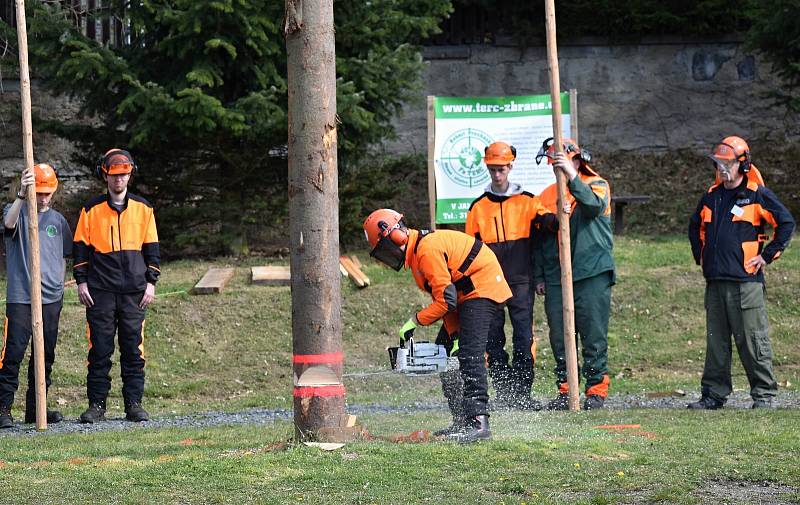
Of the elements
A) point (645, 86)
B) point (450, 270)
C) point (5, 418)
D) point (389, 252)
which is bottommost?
point (5, 418)

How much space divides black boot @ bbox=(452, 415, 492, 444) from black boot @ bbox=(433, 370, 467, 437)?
2.6 inches

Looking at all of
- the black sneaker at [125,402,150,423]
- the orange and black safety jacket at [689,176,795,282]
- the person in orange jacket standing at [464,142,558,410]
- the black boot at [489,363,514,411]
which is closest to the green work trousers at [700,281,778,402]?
the orange and black safety jacket at [689,176,795,282]

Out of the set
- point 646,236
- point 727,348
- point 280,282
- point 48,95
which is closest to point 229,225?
point 280,282

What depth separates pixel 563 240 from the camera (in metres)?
11.1

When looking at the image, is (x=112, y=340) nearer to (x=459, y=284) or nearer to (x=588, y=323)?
(x=459, y=284)

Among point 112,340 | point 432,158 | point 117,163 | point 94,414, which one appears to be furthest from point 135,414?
point 432,158

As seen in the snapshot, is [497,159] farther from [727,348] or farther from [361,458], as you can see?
[361,458]

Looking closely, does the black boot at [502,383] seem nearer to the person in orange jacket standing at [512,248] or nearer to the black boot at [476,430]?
the person in orange jacket standing at [512,248]

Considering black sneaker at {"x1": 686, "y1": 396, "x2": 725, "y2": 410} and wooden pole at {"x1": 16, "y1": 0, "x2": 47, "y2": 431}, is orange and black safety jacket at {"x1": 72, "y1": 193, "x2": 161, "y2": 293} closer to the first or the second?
wooden pole at {"x1": 16, "y1": 0, "x2": 47, "y2": 431}

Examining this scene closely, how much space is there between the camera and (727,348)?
1140 centimetres

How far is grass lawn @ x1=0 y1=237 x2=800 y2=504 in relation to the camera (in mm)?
7406

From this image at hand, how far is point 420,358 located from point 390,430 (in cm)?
88

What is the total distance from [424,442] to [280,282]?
751cm

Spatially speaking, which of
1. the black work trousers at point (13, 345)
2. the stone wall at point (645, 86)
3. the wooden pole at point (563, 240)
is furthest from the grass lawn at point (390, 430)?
the stone wall at point (645, 86)
